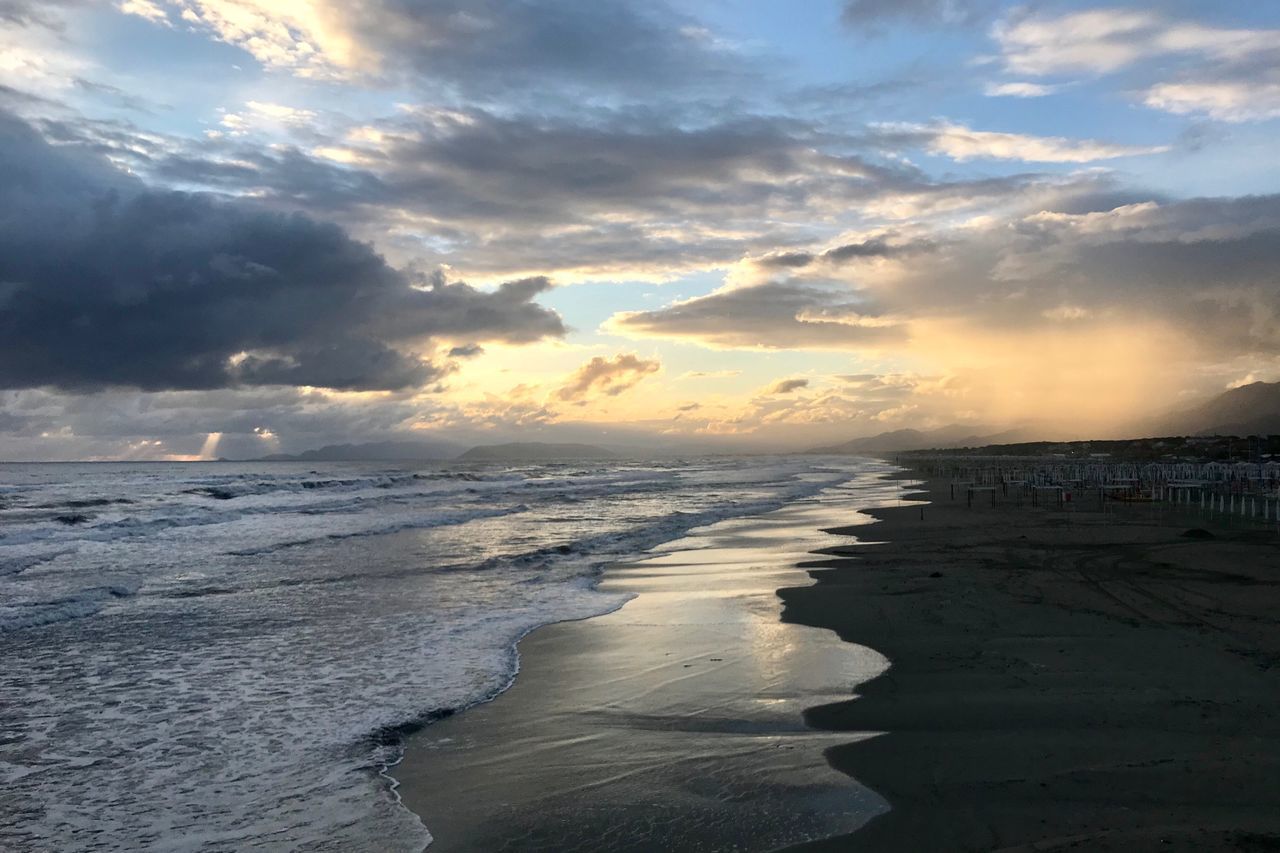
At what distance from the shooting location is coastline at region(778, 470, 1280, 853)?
4.75 metres

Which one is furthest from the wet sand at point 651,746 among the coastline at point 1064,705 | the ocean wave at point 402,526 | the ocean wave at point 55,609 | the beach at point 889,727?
the ocean wave at point 402,526

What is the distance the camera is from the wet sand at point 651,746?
5.00 meters

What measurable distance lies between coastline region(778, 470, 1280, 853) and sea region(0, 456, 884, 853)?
3.61 meters

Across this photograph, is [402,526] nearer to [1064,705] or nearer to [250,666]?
[250,666]

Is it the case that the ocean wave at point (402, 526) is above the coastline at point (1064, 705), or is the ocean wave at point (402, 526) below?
below

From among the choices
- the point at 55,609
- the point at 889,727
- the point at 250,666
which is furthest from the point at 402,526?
the point at 889,727

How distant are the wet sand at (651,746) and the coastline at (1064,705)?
15.5 inches

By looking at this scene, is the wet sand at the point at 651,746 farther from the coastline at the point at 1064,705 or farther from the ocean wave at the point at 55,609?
the ocean wave at the point at 55,609

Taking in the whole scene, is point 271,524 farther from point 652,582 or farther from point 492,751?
point 492,751

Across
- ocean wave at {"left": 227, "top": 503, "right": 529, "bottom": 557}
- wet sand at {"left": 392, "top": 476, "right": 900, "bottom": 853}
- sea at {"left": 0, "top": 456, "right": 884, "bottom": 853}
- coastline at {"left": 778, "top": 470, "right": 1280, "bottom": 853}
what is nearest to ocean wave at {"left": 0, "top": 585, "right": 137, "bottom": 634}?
sea at {"left": 0, "top": 456, "right": 884, "bottom": 853}

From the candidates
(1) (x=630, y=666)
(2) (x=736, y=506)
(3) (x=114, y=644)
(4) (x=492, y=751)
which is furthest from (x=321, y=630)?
(2) (x=736, y=506)

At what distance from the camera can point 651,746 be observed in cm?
645

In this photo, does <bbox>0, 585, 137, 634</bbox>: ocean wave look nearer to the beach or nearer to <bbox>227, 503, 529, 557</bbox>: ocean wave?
<bbox>227, 503, 529, 557</bbox>: ocean wave

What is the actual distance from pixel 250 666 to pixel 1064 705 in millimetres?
8894
